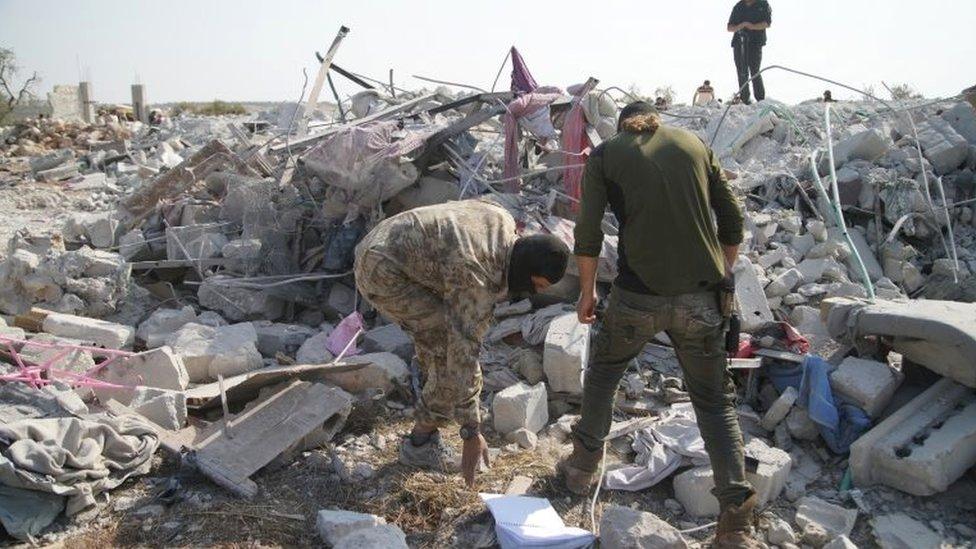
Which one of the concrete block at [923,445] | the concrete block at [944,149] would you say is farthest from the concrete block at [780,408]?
the concrete block at [944,149]

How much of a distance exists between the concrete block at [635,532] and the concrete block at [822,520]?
0.71m

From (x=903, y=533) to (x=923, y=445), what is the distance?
1.44 feet

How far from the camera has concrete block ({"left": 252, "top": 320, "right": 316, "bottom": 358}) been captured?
5.12 meters

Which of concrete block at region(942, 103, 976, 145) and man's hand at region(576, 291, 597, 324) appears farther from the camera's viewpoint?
concrete block at region(942, 103, 976, 145)

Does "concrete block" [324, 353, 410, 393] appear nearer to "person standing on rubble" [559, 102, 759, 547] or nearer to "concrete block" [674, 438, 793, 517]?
"person standing on rubble" [559, 102, 759, 547]

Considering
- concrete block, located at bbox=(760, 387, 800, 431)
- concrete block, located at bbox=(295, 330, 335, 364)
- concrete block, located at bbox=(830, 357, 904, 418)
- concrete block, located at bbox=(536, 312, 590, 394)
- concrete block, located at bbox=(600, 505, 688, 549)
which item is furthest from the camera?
concrete block, located at bbox=(295, 330, 335, 364)

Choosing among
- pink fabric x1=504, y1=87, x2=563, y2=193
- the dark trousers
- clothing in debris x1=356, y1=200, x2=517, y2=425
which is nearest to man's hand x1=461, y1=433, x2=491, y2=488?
clothing in debris x1=356, y1=200, x2=517, y2=425

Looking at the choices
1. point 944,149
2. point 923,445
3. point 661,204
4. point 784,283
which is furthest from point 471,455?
point 944,149

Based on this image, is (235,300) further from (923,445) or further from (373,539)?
(923,445)

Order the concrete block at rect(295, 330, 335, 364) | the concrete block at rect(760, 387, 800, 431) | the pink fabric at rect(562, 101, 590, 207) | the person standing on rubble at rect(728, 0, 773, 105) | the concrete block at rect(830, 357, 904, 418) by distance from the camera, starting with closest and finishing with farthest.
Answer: the concrete block at rect(830, 357, 904, 418) → the concrete block at rect(760, 387, 800, 431) → the concrete block at rect(295, 330, 335, 364) → the pink fabric at rect(562, 101, 590, 207) → the person standing on rubble at rect(728, 0, 773, 105)

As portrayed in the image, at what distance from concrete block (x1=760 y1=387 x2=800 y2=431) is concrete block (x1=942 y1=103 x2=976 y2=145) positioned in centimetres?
538

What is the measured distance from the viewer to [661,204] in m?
2.86

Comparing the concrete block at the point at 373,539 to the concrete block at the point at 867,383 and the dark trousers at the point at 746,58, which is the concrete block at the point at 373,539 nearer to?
the concrete block at the point at 867,383

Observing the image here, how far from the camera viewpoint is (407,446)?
3.71 meters
